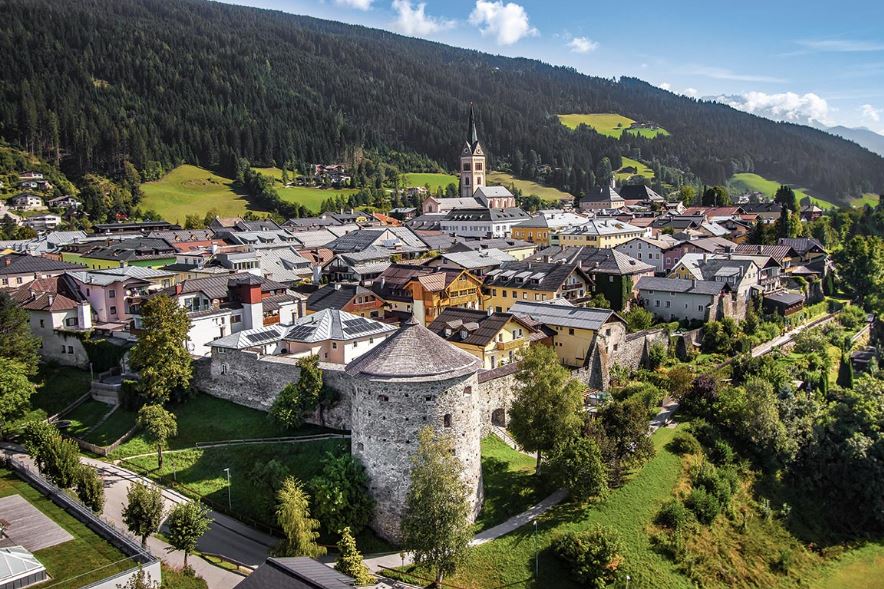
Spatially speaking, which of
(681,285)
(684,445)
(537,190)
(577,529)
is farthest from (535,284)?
(537,190)

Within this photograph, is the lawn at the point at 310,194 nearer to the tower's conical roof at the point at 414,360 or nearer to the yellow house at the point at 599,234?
the yellow house at the point at 599,234

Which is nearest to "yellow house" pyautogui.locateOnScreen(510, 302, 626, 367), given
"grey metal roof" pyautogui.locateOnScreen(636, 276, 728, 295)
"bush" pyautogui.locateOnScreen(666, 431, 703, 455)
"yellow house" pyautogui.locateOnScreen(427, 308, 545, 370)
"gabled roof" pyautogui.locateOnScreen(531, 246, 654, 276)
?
"yellow house" pyautogui.locateOnScreen(427, 308, 545, 370)

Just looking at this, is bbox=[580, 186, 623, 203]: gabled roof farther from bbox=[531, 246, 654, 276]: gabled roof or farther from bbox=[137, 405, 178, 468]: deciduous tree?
bbox=[137, 405, 178, 468]: deciduous tree

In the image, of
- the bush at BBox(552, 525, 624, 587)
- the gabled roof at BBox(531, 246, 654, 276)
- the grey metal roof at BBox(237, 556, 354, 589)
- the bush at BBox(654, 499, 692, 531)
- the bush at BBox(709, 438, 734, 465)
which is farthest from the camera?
the gabled roof at BBox(531, 246, 654, 276)

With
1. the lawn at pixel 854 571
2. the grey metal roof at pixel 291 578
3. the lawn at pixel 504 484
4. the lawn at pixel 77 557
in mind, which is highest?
the grey metal roof at pixel 291 578

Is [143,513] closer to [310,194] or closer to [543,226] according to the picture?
[543,226]

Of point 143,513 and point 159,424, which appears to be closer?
point 143,513

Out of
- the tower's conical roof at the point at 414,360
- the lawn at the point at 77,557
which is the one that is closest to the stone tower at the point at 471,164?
the tower's conical roof at the point at 414,360
